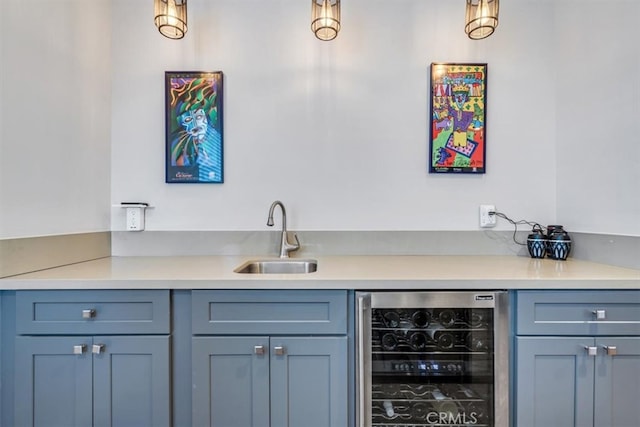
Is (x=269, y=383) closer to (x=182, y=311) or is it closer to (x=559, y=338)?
(x=182, y=311)

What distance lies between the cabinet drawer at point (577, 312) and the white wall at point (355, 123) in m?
0.71

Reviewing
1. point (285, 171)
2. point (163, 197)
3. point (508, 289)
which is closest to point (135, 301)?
point (163, 197)

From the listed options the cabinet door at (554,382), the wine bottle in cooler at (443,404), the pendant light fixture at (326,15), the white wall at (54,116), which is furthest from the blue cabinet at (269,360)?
the pendant light fixture at (326,15)

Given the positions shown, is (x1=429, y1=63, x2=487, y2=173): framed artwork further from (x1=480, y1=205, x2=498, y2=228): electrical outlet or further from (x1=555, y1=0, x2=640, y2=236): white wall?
(x1=555, y1=0, x2=640, y2=236): white wall

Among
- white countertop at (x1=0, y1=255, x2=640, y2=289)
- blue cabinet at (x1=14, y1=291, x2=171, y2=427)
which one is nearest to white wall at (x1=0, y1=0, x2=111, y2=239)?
white countertop at (x1=0, y1=255, x2=640, y2=289)

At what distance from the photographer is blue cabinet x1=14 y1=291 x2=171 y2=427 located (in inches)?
45.8

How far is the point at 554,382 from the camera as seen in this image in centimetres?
118

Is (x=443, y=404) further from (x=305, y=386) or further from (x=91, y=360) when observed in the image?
(x=91, y=360)

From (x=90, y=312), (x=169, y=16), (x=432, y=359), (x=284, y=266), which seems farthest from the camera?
(x=284, y=266)

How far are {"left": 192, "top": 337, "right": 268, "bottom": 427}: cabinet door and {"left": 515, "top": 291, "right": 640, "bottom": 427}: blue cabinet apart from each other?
96 cm

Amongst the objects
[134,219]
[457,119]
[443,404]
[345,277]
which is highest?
[457,119]

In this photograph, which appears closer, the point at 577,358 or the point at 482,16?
the point at 577,358

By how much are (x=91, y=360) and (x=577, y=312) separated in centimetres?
180

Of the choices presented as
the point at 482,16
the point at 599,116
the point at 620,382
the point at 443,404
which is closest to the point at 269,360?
the point at 443,404
